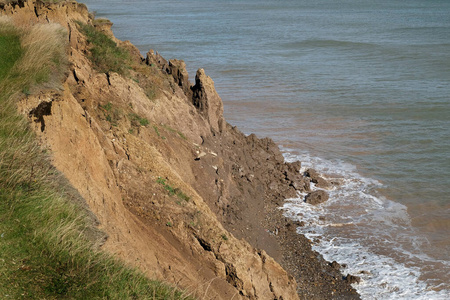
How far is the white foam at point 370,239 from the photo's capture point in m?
11.9

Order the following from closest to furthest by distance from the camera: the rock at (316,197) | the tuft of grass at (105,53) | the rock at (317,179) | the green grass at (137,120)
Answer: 1. the green grass at (137,120)
2. the tuft of grass at (105,53)
3. the rock at (316,197)
4. the rock at (317,179)

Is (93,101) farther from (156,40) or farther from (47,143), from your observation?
(156,40)

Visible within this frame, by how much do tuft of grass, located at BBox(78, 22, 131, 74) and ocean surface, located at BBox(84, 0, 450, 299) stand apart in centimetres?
654

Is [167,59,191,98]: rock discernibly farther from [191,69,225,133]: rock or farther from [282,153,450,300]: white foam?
[282,153,450,300]: white foam

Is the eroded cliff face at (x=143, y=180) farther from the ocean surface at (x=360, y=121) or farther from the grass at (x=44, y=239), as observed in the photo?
the ocean surface at (x=360, y=121)

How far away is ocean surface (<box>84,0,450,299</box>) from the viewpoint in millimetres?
13414

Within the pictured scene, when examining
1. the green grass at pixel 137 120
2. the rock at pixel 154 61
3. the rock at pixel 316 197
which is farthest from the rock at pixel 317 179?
the green grass at pixel 137 120

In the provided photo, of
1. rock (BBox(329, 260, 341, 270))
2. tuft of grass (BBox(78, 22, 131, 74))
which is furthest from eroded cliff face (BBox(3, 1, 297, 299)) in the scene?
rock (BBox(329, 260, 341, 270))

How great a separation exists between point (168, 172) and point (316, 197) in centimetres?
670

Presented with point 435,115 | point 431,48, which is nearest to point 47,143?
point 435,115

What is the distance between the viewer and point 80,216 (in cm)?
646

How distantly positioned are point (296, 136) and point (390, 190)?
6.18 meters

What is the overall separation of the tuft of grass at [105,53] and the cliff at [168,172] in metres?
0.04

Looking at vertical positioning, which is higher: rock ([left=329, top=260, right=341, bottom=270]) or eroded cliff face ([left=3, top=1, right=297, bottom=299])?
eroded cliff face ([left=3, top=1, right=297, bottom=299])
